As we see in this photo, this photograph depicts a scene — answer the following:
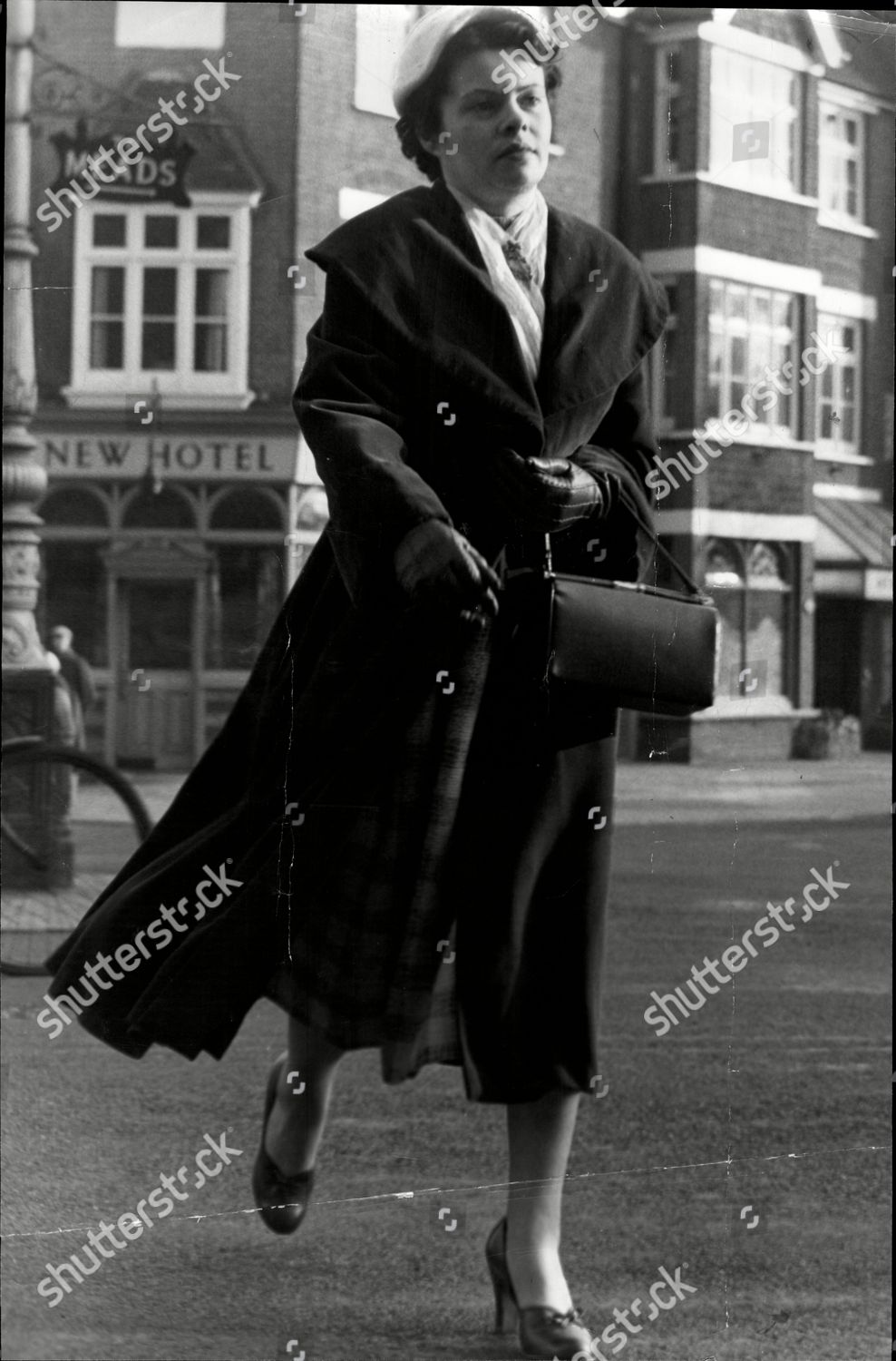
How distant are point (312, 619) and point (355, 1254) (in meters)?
1.16

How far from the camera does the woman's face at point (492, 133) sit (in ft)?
10.4

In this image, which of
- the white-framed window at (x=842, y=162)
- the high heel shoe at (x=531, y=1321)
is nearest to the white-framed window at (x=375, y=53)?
the white-framed window at (x=842, y=162)

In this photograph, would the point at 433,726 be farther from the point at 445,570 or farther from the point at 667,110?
the point at 667,110

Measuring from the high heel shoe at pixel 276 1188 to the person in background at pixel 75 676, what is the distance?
2.34 ft

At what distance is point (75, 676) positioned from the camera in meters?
3.11

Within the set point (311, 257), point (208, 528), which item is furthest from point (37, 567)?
point (311, 257)

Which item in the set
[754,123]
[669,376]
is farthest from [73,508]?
[754,123]

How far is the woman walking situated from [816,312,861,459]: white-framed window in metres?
0.55

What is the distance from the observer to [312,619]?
3.14m

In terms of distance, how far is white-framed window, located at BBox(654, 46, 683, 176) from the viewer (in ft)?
11.0

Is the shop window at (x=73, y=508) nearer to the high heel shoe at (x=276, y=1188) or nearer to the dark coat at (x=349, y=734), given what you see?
the dark coat at (x=349, y=734)

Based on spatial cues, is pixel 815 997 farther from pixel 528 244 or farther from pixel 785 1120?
pixel 528 244

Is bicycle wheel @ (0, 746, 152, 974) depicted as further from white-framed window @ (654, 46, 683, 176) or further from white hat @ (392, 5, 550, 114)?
white-framed window @ (654, 46, 683, 176)

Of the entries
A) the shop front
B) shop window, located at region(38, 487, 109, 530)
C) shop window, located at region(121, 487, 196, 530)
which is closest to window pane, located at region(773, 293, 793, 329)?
the shop front
